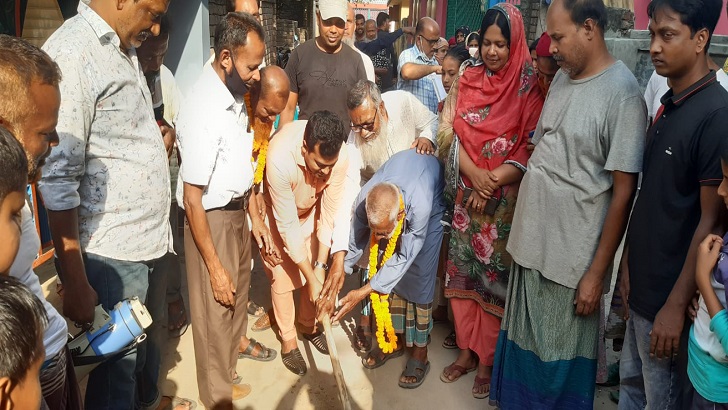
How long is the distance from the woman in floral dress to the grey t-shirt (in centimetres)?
35

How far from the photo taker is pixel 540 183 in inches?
90.0

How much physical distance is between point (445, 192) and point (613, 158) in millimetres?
1244

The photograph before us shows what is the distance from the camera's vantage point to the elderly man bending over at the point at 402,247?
279 cm

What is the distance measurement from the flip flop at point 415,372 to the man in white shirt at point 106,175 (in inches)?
61.0

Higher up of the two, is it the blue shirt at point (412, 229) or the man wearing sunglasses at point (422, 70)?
the man wearing sunglasses at point (422, 70)

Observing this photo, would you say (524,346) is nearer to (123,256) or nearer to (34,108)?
(123,256)

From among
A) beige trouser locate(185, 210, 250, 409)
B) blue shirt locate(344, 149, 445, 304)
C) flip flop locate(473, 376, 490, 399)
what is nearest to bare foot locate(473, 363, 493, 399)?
flip flop locate(473, 376, 490, 399)

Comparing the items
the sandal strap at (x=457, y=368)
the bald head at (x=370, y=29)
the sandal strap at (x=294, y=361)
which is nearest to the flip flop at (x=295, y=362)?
the sandal strap at (x=294, y=361)

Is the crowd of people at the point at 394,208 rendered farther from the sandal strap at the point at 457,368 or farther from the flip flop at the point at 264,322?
the flip flop at the point at 264,322

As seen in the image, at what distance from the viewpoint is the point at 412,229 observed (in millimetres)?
2883

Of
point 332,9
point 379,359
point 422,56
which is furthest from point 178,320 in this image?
point 422,56

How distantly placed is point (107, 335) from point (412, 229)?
1.61 m

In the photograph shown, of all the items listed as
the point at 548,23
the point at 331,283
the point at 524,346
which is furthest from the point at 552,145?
the point at 331,283

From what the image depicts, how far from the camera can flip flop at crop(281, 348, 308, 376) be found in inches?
125
